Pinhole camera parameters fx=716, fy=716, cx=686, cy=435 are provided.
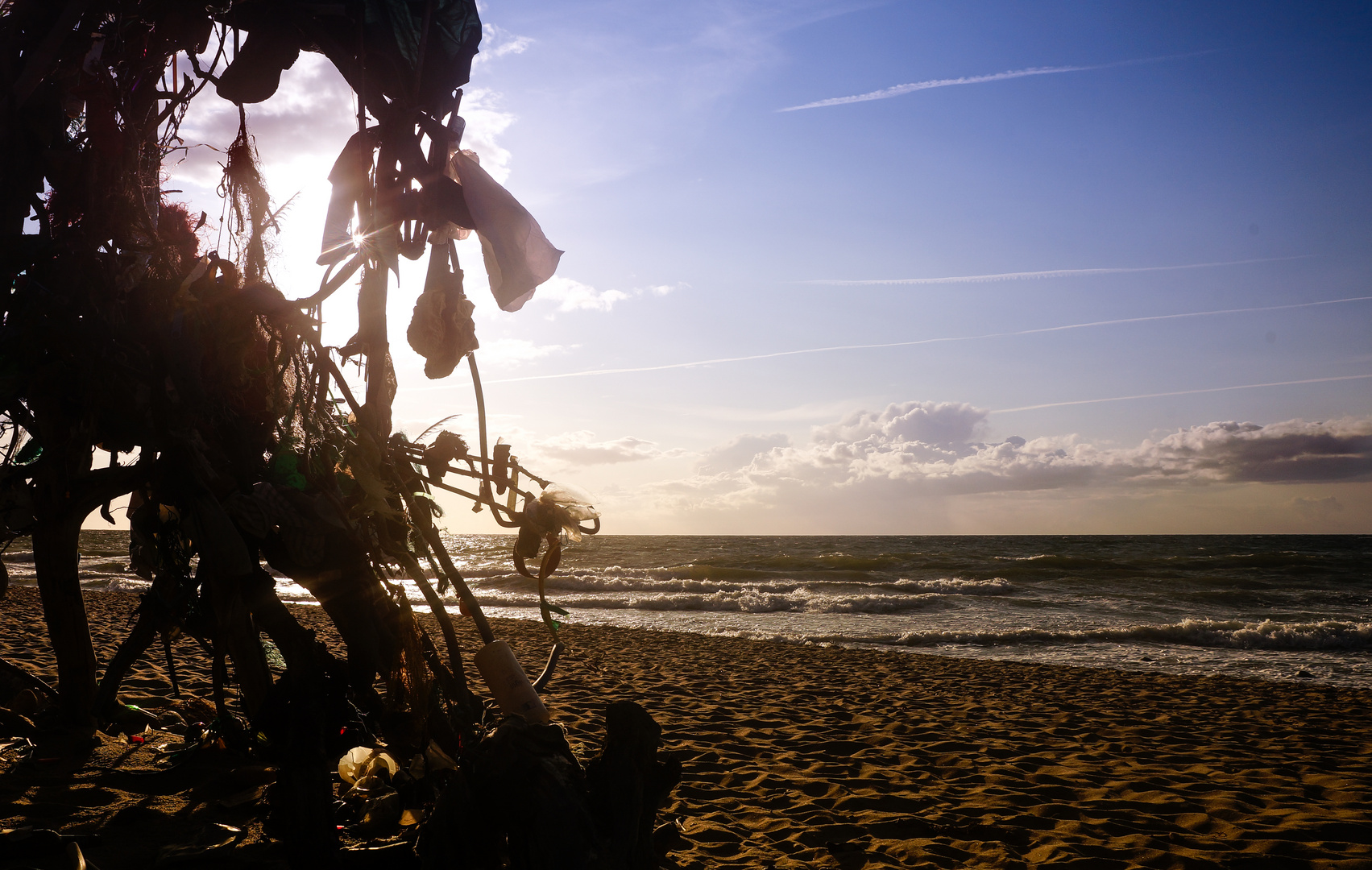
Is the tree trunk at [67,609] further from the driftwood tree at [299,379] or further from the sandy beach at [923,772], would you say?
the driftwood tree at [299,379]

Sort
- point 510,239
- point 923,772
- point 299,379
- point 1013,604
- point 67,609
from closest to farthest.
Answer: point 510,239
point 299,379
point 67,609
point 923,772
point 1013,604

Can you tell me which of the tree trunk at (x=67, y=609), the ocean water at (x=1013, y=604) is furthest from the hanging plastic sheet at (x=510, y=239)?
the ocean water at (x=1013, y=604)

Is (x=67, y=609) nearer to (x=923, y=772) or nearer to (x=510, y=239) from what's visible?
(x=510, y=239)

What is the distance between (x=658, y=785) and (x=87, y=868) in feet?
6.53

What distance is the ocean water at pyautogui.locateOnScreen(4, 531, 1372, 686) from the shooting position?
1305 cm

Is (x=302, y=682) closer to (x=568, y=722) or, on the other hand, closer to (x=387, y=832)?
(x=387, y=832)

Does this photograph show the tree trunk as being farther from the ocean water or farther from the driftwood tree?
the ocean water

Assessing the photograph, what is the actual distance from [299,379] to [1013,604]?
20907 millimetres

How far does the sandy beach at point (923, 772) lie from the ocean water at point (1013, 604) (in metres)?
2.21

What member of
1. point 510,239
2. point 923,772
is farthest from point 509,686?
point 923,772

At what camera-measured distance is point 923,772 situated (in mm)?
5754

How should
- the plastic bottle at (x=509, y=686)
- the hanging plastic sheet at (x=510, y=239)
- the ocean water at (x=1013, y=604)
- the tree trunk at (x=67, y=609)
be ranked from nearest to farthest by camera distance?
the hanging plastic sheet at (x=510, y=239), the plastic bottle at (x=509, y=686), the tree trunk at (x=67, y=609), the ocean water at (x=1013, y=604)

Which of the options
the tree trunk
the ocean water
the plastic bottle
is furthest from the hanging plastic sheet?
the ocean water

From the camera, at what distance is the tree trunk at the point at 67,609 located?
3.30 meters
